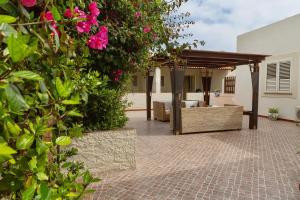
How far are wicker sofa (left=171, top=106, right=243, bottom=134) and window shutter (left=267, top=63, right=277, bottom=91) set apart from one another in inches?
173

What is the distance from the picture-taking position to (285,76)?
1205 cm

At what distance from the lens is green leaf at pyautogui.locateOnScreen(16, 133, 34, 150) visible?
959 mm

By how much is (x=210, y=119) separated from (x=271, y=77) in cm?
581

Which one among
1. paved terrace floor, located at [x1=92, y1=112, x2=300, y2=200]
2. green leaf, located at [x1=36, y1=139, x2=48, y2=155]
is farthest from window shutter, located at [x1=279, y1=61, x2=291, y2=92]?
green leaf, located at [x1=36, y1=139, x2=48, y2=155]

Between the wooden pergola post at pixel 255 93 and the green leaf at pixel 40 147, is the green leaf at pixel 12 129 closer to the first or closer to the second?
the green leaf at pixel 40 147

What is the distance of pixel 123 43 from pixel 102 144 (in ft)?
5.85

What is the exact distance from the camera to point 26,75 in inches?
32.8

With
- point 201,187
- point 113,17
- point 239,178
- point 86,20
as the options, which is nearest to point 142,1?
point 113,17

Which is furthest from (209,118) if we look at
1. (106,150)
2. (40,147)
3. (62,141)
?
(40,147)

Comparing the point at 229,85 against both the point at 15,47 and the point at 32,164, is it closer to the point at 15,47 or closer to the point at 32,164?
the point at 32,164

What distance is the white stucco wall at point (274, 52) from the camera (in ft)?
37.5

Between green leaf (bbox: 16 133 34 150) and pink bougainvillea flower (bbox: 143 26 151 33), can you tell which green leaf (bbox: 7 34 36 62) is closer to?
green leaf (bbox: 16 133 34 150)

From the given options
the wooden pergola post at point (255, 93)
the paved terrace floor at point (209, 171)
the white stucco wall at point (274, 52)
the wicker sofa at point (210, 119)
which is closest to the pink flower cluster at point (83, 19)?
the paved terrace floor at point (209, 171)

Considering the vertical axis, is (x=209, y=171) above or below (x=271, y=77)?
below
